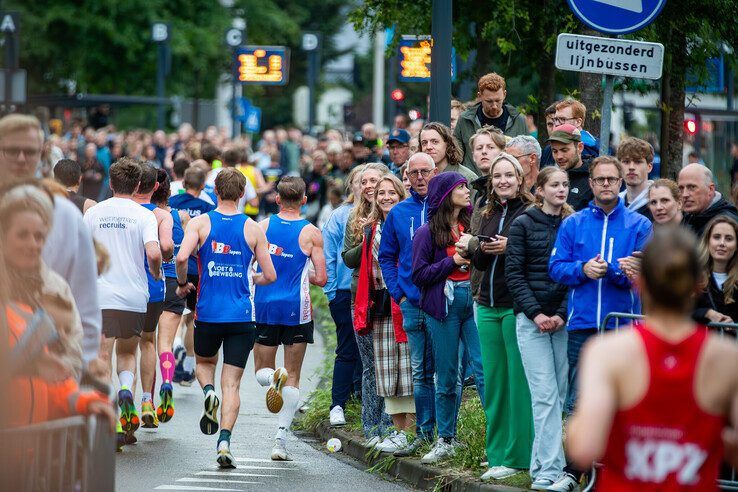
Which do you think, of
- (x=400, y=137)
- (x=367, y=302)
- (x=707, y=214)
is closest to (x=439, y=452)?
(x=367, y=302)

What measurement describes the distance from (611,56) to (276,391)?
3441 millimetres

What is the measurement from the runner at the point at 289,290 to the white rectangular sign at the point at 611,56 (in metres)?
2.87

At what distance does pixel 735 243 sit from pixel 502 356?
179 centimetres

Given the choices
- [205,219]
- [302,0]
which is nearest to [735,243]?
[205,219]

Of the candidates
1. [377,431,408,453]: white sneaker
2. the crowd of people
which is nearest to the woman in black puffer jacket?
the crowd of people

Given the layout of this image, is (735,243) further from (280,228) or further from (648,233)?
(280,228)

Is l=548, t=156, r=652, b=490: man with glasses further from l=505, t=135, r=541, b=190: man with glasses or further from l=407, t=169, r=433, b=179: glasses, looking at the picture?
l=407, t=169, r=433, b=179: glasses

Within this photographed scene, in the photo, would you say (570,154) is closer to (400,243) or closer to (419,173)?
(419,173)

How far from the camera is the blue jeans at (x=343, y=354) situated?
12117 mm

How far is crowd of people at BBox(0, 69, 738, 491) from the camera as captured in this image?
660cm

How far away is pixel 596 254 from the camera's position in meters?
8.42

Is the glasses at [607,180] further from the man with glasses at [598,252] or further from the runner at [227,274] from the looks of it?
the runner at [227,274]

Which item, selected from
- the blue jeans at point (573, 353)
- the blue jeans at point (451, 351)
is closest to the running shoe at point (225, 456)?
the blue jeans at point (451, 351)

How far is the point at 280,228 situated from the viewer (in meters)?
11.3
